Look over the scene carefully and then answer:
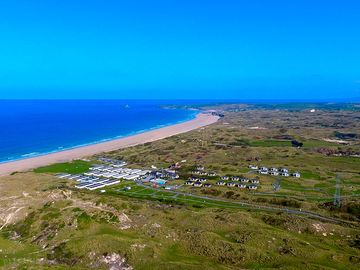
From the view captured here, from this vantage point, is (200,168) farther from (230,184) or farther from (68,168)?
(68,168)

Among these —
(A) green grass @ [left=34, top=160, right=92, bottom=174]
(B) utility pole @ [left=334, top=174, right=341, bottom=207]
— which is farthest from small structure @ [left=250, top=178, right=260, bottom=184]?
(A) green grass @ [left=34, top=160, right=92, bottom=174]

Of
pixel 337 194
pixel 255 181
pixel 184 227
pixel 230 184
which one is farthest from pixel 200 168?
pixel 184 227

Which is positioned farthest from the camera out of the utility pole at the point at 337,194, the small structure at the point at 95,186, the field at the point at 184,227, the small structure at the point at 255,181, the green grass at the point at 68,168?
the green grass at the point at 68,168

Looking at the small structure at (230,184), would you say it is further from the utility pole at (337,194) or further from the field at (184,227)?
the utility pole at (337,194)

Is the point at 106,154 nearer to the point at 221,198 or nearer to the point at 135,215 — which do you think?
the point at 221,198

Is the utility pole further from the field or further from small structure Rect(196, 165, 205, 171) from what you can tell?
small structure Rect(196, 165, 205, 171)

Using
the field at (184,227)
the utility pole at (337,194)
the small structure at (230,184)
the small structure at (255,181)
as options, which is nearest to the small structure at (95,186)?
the field at (184,227)

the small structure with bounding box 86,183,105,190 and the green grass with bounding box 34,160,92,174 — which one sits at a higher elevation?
the small structure with bounding box 86,183,105,190

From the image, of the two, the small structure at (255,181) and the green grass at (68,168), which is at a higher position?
the small structure at (255,181)

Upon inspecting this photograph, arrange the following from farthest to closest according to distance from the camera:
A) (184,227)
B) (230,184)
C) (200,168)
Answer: (200,168) → (230,184) → (184,227)
